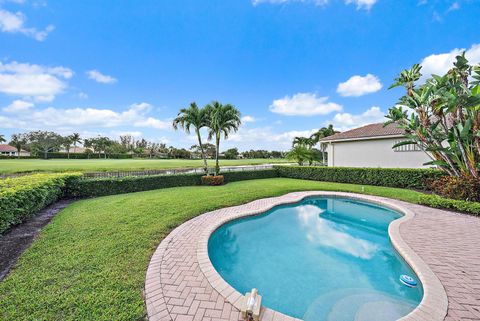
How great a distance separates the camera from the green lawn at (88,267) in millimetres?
2707

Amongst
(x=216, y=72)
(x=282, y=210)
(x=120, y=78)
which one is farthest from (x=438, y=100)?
(x=120, y=78)

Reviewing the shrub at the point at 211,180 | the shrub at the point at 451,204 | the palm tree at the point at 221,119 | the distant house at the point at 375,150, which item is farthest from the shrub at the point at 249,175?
the shrub at the point at 451,204

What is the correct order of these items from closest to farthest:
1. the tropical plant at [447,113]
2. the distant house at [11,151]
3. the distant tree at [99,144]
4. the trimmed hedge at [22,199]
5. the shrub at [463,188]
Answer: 1. the trimmed hedge at [22,199]
2. the tropical plant at [447,113]
3. the shrub at [463,188]
4. the distant house at [11,151]
5. the distant tree at [99,144]

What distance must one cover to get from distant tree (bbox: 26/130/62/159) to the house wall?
265 ft

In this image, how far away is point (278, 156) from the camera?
89.6 metres

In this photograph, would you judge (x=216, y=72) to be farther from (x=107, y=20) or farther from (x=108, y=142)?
(x=108, y=142)

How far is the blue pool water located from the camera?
354 cm

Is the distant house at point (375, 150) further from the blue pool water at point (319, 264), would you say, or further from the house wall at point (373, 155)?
the blue pool water at point (319, 264)

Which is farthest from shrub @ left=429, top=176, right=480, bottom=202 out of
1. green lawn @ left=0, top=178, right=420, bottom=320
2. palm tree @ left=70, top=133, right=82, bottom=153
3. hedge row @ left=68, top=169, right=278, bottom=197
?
palm tree @ left=70, top=133, right=82, bottom=153

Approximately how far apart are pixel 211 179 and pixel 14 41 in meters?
13.3

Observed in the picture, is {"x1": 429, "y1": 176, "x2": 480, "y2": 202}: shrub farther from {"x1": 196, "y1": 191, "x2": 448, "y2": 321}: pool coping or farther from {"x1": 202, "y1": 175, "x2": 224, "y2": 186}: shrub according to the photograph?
{"x1": 202, "y1": 175, "x2": 224, "y2": 186}: shrub

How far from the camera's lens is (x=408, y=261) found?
4.30 metres

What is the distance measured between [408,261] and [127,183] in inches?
507

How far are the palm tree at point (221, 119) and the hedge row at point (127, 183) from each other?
353 centimetres
